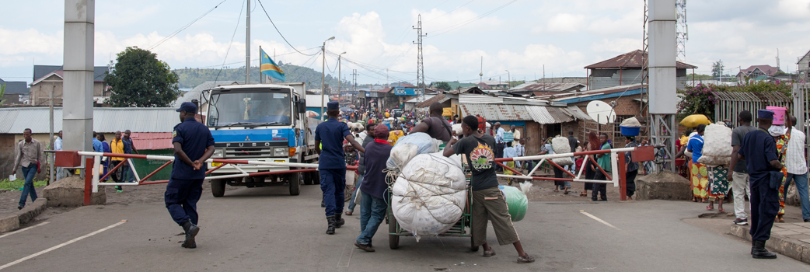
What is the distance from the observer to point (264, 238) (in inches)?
281

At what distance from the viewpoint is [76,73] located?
431 inches

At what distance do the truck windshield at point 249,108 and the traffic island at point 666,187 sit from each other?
775 centimetres

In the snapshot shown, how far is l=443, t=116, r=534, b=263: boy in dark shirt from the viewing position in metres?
5.69

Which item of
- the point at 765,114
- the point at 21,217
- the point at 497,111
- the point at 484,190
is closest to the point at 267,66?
the point at 497,111

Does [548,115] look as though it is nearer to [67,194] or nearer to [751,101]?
[751,101]

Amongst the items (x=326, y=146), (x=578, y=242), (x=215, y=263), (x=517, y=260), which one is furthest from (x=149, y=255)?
(x=578, y=242)

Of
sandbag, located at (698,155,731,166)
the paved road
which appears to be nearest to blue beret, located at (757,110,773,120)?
the paved road

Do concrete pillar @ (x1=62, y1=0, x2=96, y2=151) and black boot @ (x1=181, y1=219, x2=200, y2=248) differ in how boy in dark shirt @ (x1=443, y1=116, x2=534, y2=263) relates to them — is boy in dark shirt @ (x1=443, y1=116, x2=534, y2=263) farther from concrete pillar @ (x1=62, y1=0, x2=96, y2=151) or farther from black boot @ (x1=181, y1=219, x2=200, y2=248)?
concrete pillar @ (x1=62, y1=0, x2=96, y2=151)

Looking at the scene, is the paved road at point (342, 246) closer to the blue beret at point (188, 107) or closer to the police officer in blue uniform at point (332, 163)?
the police officer in blue uniform at point (332, 163)

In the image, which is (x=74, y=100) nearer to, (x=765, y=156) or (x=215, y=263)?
(x=215, y=263)

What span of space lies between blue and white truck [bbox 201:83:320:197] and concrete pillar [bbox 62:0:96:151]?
242 centimetres

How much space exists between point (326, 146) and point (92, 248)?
10.0ft

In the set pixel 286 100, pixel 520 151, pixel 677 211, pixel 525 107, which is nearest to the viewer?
pixel 677 211

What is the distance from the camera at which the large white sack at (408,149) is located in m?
5.82
